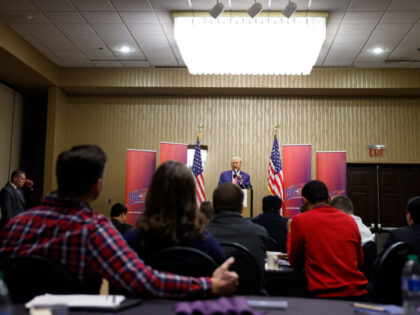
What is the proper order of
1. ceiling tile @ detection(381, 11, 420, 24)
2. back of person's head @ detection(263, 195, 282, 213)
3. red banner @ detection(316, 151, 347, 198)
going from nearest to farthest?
back of person's head @ detection(263, 195, 282, 213)
ceiling tile @ detection(381, 11, 420, 24)
red banner @ detection(316, 151, 347, 198)

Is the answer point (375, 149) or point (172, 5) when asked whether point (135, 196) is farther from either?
point (375, 149)

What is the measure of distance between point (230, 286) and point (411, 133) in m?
8.21

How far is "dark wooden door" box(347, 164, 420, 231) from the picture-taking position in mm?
8445

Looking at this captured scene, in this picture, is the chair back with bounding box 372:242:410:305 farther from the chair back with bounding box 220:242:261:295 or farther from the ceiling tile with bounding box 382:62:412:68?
the ceiling tile with bounding box 382:62:412:68

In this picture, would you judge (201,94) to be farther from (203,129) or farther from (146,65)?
(146,65)

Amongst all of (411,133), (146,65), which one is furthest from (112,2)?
(411,133)

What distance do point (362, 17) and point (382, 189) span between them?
3866mm

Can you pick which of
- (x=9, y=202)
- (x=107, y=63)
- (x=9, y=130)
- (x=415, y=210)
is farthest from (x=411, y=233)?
(x=9, y=130)

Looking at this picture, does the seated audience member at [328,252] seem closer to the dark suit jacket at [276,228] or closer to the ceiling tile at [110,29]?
the dark suit jacket at [276,228]

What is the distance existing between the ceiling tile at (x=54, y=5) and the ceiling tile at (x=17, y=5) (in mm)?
99

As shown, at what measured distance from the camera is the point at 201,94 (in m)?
8.78

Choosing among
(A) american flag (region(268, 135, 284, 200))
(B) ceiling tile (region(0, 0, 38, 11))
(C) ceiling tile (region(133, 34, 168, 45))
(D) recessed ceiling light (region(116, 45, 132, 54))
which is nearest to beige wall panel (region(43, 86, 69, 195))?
(D) recessed ceiling light (region(116, 45, 132, 54))

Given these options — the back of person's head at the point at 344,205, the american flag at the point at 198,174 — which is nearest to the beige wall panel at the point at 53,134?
the american flag at the point at 198,174

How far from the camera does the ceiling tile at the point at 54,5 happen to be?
575 cm
